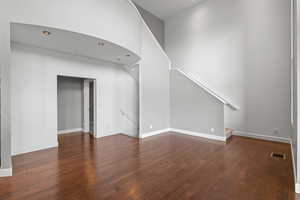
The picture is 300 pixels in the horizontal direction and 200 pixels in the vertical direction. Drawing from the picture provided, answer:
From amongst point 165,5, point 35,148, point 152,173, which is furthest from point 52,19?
point 165,5

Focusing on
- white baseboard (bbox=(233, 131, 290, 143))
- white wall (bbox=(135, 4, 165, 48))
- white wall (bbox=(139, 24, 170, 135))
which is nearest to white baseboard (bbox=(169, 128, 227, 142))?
white wall (bbox=(139, 24, 170, 135))

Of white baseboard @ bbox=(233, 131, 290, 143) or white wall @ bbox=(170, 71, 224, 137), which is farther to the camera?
white wall @ bbox=(170, 71, 224, 137)

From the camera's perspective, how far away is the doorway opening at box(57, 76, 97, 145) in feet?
19.9

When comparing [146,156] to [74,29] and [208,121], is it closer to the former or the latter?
[208,121]

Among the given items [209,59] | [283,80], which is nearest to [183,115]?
[209,59]

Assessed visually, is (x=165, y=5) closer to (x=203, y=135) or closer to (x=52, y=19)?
(x=52, y=19)

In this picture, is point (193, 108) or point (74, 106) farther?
point (74, 106)

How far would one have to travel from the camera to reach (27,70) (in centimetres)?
387

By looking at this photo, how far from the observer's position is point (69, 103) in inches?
254

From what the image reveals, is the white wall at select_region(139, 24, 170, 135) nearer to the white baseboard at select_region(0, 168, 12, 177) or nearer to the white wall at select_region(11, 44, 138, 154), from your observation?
the white wall at select_region(11, 44, 138, 154)

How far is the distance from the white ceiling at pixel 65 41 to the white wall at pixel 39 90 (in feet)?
1.05

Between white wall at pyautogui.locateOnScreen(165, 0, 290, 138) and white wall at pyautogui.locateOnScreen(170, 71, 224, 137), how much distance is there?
108 centimetres

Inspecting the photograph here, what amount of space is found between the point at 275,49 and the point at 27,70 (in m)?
7.40

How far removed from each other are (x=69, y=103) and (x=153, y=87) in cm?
374
